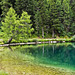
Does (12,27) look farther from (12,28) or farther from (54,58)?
(54,58)

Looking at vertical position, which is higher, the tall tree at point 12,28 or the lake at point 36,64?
the tall tree at point 12,28

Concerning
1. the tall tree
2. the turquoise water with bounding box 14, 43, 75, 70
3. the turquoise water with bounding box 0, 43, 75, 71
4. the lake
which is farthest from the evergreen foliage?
the lake

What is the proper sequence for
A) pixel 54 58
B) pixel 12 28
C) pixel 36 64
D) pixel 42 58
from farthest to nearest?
pixel 12 28 → pixel 54 58 → pixel 42 58 → pixel 36 64

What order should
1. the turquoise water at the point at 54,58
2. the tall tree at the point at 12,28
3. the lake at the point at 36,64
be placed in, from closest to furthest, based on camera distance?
the lake at the point at 36,64 → the turquoise water at the point at 54,58 → the tall tree at the point at 12,28

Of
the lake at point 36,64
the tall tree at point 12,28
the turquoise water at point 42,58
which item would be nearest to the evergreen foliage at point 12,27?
the tall tree at point 12,28

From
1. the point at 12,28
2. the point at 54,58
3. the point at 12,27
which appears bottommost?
the point at 54,58

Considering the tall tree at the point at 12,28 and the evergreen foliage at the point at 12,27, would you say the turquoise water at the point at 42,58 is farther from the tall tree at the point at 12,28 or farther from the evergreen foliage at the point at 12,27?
the evergreen foliage at the point at 12,27

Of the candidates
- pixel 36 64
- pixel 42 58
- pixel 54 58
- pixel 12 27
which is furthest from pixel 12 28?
pixel 36 64

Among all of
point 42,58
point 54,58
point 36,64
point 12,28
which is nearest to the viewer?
point 36,64

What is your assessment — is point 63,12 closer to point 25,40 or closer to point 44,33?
point 44,33

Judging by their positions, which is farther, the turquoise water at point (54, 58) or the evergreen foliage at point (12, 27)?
the evergreen foliage at point (12, 27)

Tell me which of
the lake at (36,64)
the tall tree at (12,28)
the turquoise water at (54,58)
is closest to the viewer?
the lake at (36,64)

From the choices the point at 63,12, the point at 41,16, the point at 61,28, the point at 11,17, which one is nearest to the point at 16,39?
the point at 11,17

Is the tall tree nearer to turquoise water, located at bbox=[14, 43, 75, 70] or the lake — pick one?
turquoise water, located at bbox=[14, 43, 75, 70]
